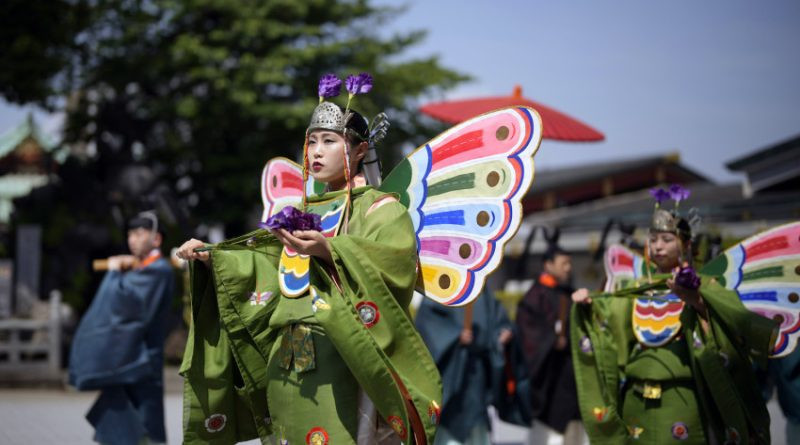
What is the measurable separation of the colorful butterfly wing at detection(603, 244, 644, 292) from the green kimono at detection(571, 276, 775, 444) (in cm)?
72

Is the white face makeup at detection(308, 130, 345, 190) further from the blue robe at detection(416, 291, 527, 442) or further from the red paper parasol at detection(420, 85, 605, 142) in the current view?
the blue robe at detection(416, 291, 527, 442)

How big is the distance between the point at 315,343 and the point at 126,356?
3005mm

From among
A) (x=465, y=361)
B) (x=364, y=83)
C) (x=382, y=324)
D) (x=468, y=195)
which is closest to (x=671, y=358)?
(x=468, y=195)

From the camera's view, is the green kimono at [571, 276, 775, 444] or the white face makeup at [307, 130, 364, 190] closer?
the white face makeup at [307, 130, 364, 190]

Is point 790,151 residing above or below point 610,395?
above

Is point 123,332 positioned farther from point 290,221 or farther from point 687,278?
point 687,278

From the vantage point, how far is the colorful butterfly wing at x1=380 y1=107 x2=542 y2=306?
388 cm

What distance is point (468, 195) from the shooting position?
4.01 metres

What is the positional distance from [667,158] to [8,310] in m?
16.3

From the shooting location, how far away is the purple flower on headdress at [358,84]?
403cm

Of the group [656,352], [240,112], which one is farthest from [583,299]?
[240,112]

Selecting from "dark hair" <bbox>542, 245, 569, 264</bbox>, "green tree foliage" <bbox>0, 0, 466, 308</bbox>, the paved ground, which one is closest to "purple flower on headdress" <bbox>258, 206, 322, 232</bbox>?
the paved ground

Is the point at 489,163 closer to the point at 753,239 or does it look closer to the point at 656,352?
the point at 656,352

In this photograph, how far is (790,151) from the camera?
52.1 feet
